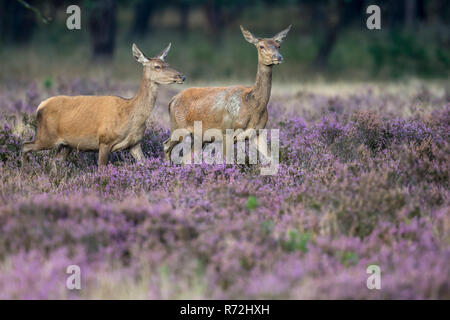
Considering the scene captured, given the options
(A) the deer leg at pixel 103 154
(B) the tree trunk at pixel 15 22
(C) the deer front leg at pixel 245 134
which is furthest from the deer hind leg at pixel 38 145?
(B) the tree trunk at pixel 15 22

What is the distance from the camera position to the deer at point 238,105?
300 inches

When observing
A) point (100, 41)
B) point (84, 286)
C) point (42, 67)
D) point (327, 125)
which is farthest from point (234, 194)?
point (100, 41)

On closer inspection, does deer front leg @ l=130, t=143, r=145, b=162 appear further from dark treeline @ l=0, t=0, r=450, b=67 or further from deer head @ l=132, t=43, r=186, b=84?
dark treeline @ l=0, t=0, r=450, b=67

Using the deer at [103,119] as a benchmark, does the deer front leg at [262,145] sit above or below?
below

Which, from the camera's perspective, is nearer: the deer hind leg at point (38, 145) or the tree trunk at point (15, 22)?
the deer hind leg at point (38, 145)

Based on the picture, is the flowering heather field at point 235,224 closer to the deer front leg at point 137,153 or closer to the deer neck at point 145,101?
the deer front leg at point 137,153

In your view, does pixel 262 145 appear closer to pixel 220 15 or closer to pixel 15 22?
pixel 15 22

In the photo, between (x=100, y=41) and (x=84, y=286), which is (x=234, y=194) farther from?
(x=100, y=41)

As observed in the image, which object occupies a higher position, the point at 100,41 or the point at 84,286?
the point at 100,41

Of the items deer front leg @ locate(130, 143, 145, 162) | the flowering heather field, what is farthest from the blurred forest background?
the flowering heather field

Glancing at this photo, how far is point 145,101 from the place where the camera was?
7.66 metres

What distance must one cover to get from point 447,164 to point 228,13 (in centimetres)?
4038

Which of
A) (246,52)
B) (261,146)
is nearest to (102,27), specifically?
(246,52)

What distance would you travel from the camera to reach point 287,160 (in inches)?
313
